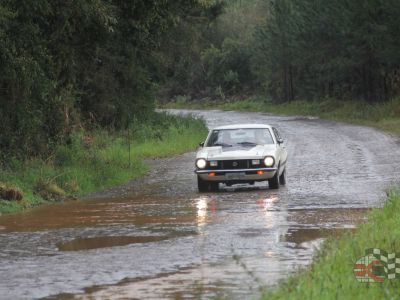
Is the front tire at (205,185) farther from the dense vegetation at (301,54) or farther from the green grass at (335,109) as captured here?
the dense vegetation at (301,54)

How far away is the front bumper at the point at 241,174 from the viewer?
2019cm

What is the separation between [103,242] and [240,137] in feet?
29.2

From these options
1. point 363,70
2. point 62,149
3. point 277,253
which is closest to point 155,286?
point 277,253

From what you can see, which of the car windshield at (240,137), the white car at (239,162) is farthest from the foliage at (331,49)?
the white car at (239,162)

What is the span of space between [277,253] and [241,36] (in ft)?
334

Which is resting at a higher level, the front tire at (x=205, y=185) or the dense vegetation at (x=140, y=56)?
the dense vegetation at (x=140, y=56)

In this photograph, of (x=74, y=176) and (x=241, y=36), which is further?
(x=241, y=36)

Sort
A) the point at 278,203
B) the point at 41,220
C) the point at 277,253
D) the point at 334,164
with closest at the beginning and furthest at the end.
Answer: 1. the point at 277,253
2. the point at 41,220
3. the point at 278,203
4. the point at 334,164

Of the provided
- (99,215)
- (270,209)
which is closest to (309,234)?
(270,209)

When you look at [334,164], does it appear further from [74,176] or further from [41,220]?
[41,220]

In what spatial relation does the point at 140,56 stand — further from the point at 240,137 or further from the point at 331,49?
the point at 331,49

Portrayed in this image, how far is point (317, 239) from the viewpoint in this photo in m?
12.9

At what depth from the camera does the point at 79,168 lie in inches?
912

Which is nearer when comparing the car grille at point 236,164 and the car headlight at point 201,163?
the car grille at point 236,164
